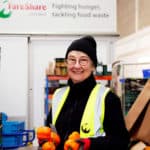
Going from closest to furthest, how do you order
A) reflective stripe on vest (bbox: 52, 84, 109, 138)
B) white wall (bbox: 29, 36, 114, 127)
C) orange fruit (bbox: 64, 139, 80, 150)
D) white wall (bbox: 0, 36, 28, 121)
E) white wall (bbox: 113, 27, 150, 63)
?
orange fruit (bbox: 64, 139, 80, 150)
reflective stripe on vest (bbox: 52, 84, 109, 138)
white wall (bbox: 113, 27, 150, 63)
white wall (bbox: 0, 36, 28, 121)
white wall (bbox: 29, 36, 114, 127)

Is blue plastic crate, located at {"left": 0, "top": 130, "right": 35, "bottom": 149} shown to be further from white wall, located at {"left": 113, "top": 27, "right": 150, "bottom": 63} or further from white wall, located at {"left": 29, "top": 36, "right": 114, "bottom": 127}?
white wall, located at {"left": 113, "top": 27, "right": 150, "bottom": 63}

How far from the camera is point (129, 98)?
335 cm

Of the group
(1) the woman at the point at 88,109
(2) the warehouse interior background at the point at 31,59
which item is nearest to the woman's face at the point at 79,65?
(1) the woman at the point at 88,109

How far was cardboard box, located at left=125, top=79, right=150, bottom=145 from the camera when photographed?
211 centimetres

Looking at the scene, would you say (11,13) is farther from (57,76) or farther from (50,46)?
(57,76)

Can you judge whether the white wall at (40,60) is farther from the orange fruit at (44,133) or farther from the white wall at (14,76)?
the orange fruit at (44,133)

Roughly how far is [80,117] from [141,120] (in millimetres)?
619

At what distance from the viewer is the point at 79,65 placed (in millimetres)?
1705

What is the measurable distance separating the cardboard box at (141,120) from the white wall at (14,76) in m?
3.22

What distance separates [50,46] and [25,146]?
2.00 metres

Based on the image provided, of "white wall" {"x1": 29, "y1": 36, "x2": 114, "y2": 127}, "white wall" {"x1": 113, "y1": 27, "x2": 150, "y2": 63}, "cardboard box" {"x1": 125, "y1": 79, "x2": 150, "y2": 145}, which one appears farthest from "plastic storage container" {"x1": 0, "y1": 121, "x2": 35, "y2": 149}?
"cardboard box" {"x1": 125, "y1": 79, "x2": 150, "y2": 145}

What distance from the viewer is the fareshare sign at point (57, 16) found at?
17.1ft

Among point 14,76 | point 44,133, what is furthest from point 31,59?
point 44,133

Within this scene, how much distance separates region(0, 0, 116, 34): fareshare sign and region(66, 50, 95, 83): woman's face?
3.64 metres
